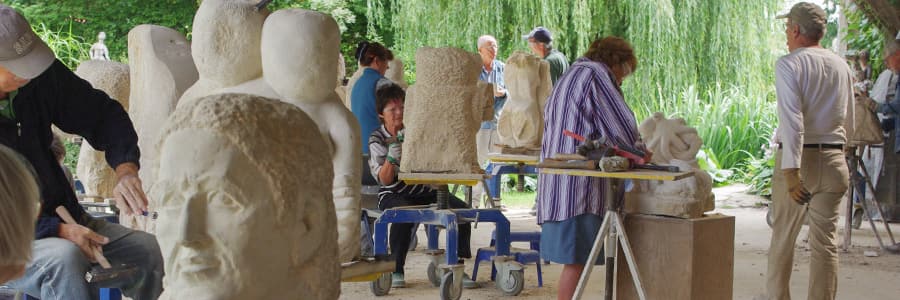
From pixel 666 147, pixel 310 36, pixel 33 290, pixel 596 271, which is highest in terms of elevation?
pixel 310 36

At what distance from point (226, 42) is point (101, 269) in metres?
1.04

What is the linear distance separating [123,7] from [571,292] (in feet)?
44.3

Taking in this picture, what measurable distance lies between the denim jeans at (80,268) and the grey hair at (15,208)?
116cm

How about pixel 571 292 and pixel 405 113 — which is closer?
pixel 571 292

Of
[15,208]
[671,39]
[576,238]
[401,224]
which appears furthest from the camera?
[671,39]

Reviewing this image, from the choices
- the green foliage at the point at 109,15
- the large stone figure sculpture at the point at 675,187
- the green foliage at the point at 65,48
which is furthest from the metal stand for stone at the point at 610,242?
the green foliage at the point at 109,15

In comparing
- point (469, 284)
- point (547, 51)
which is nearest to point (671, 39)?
point (547, 51)

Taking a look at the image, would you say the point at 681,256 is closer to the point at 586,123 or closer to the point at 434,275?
the point at 586,123

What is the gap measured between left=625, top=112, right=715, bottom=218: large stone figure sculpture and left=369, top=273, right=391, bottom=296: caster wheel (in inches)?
67.9

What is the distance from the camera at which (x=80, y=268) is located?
2998 mm

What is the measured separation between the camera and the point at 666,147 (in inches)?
228

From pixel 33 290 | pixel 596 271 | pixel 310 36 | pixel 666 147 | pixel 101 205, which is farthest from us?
pixel 596 271

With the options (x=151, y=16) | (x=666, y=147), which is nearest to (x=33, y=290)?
Answer: (x=666, y=147)

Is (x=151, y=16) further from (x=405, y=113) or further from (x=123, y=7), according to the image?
(x=405, y=113)
